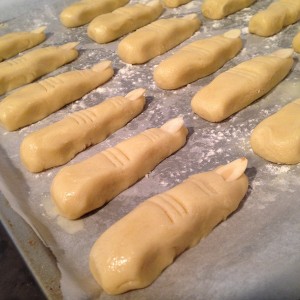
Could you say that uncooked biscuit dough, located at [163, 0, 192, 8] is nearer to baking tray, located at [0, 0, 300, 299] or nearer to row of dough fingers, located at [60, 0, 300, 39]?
row of dough fingers, located at [60, 0, 300, 39]

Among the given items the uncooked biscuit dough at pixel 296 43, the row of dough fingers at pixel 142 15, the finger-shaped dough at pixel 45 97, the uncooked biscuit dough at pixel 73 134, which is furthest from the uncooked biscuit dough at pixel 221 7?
the uncooked biscuit dough at pixel 73 134

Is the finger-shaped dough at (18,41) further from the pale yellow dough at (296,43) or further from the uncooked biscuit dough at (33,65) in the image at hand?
the pale yellow dough at (296,43)

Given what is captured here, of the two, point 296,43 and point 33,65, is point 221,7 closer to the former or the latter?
point 296,43

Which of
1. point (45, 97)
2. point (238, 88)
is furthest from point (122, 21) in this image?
point (238, 88)

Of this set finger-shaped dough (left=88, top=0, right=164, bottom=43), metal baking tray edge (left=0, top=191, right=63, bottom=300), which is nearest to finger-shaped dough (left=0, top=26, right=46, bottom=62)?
finger-shaped dough (left=88, top=0, right=164, bottom=43)

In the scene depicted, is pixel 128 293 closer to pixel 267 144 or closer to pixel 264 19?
pixel 267 144

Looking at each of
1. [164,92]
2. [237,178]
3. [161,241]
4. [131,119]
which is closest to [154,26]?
[164,92]
